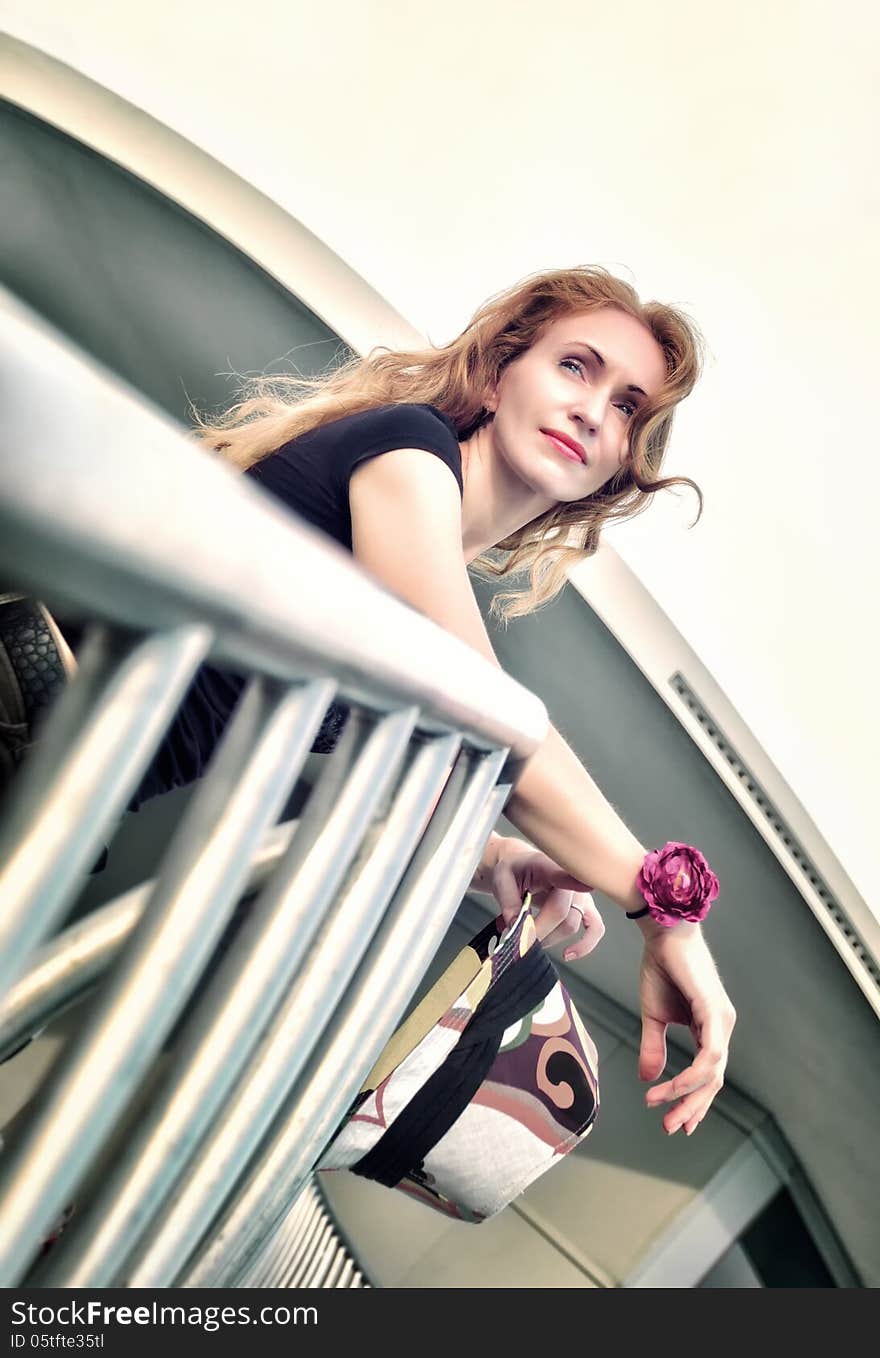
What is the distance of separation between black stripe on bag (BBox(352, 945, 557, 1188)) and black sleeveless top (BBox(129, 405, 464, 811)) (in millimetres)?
183

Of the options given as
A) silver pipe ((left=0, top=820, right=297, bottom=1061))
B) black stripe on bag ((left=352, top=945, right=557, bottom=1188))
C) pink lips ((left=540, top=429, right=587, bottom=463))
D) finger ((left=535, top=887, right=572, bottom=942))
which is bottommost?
black stripe on bag ((left=352, top=945, right=557, bottom=1188))

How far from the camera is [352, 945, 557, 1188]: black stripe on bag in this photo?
36 centimetres

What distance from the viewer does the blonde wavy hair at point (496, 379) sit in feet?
2.48

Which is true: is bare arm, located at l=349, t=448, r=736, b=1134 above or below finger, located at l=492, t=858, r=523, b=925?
above

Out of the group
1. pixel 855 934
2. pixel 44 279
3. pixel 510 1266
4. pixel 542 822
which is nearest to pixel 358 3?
pixel 44 279

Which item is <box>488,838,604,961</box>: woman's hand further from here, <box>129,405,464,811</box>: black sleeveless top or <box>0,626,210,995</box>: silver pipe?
<box>0,626,210,995</box>: silver pipe

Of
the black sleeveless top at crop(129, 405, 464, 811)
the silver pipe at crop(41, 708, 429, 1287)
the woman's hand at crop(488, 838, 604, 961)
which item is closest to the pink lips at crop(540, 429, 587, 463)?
the black sleeveless top at crop(129, 405, 464, 811)

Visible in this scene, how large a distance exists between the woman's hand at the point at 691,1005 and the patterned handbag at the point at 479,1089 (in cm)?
6

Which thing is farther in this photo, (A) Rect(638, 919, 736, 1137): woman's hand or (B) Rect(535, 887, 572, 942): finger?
(B) Rect(535, 887, 572, 942): finger

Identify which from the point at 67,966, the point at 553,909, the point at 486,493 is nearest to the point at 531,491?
the point at 486,493

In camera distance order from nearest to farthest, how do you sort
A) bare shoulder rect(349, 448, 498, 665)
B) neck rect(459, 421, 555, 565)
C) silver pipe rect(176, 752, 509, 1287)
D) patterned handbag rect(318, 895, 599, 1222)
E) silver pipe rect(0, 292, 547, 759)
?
silver pipe rect(0, 292, 547, 759) < silver pipe rect(176, 752, 509, 1287) < patterned handbag rect(318, 895, 599, 1222) < bare shoulder rect(349, 448, 498, 665) < neck rect(459, 421, 555, 565)

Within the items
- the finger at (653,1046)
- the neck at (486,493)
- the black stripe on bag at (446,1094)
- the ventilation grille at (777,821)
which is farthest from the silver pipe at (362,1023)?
the ventilation grille at (777,821)

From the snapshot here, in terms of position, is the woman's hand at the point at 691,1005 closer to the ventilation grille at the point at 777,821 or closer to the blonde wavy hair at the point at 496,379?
the blonde wavy hair at the point at 496,379

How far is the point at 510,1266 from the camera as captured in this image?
4.28 feet
